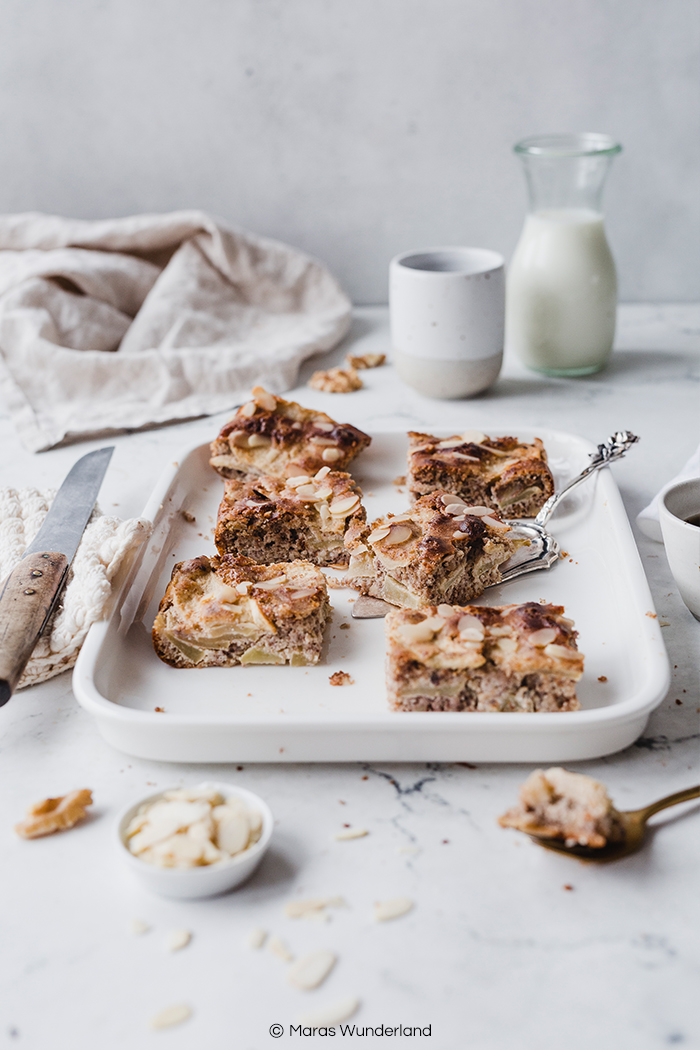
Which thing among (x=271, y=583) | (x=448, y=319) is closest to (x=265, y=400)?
(x=448, y=319)

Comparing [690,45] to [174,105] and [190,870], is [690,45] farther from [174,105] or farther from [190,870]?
[190,870]

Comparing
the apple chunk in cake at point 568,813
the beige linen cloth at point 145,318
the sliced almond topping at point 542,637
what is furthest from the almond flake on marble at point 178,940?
the beige linen cloth at point 145,318

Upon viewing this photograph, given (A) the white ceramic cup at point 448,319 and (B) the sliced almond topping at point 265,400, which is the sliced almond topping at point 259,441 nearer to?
(B) the sliced almond topping at point 265,400

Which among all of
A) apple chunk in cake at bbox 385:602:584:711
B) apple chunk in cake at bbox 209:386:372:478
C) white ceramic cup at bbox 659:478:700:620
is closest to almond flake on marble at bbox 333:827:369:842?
apple chunk in cake at bbox 385:602:584:711

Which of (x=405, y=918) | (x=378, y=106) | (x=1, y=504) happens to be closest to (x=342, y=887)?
(x=405, y=918)

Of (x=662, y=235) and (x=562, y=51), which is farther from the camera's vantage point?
(x=662, y=235)

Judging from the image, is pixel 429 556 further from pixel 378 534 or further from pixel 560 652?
pixel 560 652
